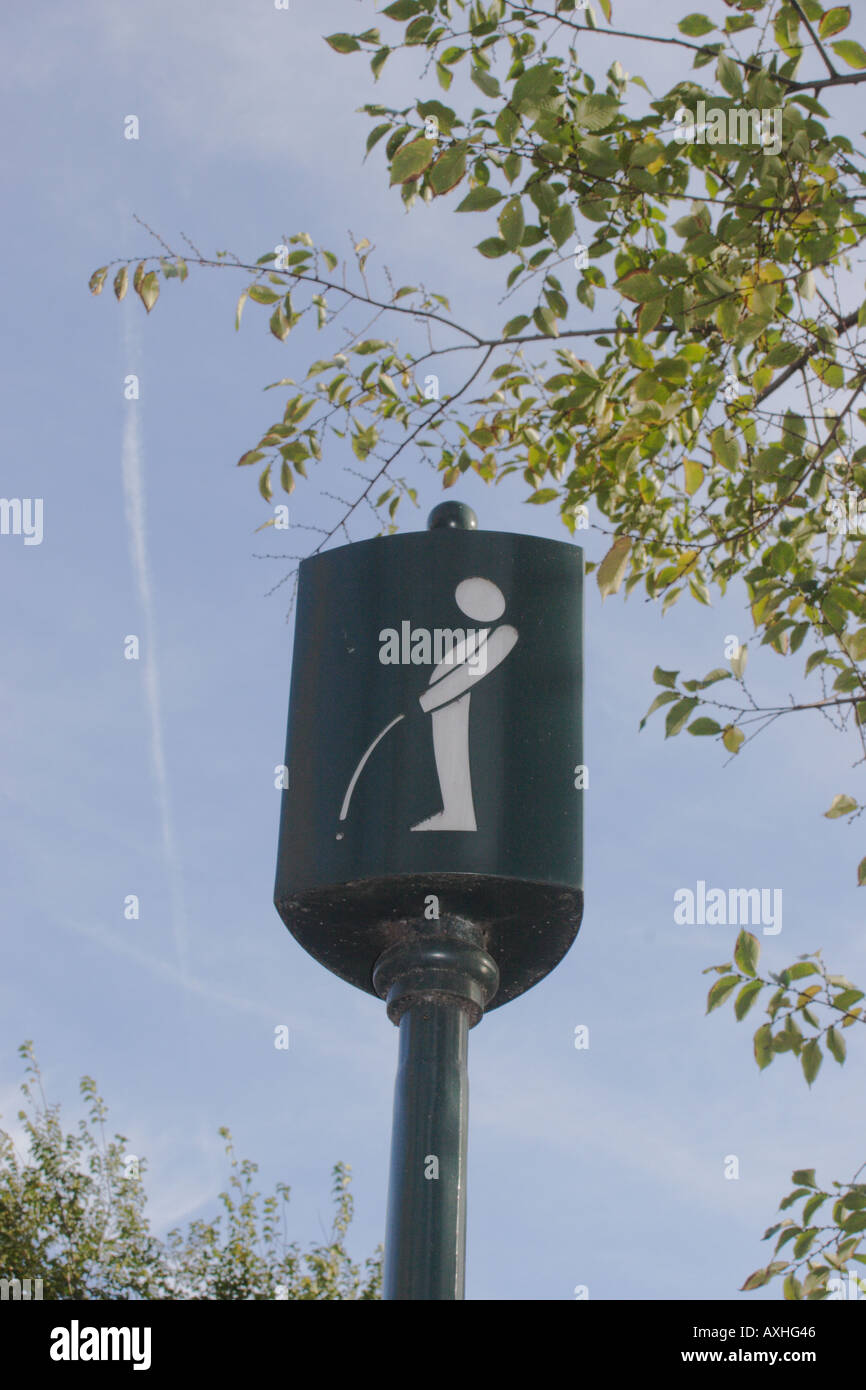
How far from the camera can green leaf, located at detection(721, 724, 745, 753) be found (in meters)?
3.85

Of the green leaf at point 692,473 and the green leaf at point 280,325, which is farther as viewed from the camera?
the green leaf at point 280,325

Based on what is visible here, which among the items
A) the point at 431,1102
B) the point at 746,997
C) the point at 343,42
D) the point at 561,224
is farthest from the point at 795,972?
the point at 343,42

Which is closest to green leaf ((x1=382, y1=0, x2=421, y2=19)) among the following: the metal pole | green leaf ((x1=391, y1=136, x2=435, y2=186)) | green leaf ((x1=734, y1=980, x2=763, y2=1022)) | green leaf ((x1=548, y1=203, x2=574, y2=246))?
green leaf ((x1=391, y1=136, x2=435, y2=186))

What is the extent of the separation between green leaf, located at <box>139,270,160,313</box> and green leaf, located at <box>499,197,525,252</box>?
1.26 meters

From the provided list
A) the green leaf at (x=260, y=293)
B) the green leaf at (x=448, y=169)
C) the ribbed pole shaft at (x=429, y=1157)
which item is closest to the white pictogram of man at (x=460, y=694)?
the ribbed pole shaft at (x=429, y=1157)

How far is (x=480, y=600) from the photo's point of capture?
10.4 ft

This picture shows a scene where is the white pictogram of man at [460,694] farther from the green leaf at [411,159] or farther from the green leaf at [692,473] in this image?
the green leaf at [411,159]

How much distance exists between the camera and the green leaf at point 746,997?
331 cm

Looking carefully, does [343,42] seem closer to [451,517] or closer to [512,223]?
[512,223]

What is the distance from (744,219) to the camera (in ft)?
11.4

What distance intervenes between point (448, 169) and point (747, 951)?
1938mm

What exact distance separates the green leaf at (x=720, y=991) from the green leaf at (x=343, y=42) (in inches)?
104
